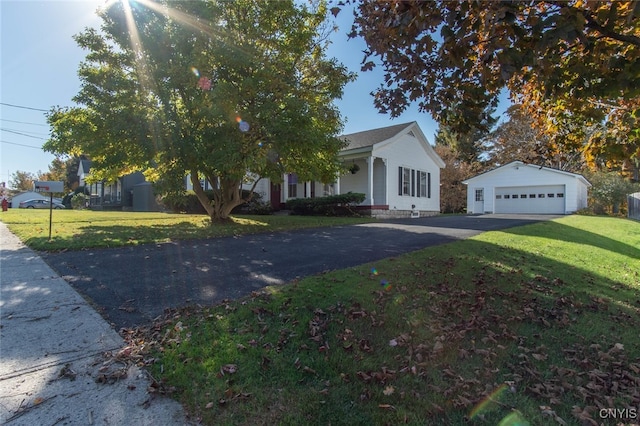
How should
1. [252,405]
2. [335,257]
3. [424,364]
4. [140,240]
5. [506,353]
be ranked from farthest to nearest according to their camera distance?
[140,240] < [335,257] < [506,353] < [424,364] < [252,405]

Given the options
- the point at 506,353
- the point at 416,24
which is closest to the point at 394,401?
the point at 506,353

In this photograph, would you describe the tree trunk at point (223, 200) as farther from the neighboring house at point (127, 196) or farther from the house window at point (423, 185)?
the neighboring house at point (127, 196)

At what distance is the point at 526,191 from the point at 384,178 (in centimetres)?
1442

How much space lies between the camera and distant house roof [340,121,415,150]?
19.5 m

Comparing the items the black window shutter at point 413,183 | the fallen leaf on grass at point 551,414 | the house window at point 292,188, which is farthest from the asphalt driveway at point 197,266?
the black window shutter at point 413,183

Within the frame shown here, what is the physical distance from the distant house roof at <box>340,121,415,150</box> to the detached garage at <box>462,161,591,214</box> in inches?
411

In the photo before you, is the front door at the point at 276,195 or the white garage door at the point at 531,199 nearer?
the front door at the point at 276,195

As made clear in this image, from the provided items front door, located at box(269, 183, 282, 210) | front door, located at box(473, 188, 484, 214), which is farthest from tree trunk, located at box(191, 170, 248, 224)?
front door, located at box(473, 188, 484, 214)

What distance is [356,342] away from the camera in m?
3.24

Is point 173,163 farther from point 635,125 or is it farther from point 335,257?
point 635,125

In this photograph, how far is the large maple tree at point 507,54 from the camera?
2.75 m

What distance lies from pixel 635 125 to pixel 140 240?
31.6 feet

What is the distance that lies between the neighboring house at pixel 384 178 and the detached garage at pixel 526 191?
7349 mm

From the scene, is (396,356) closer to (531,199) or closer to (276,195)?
(276,195)
